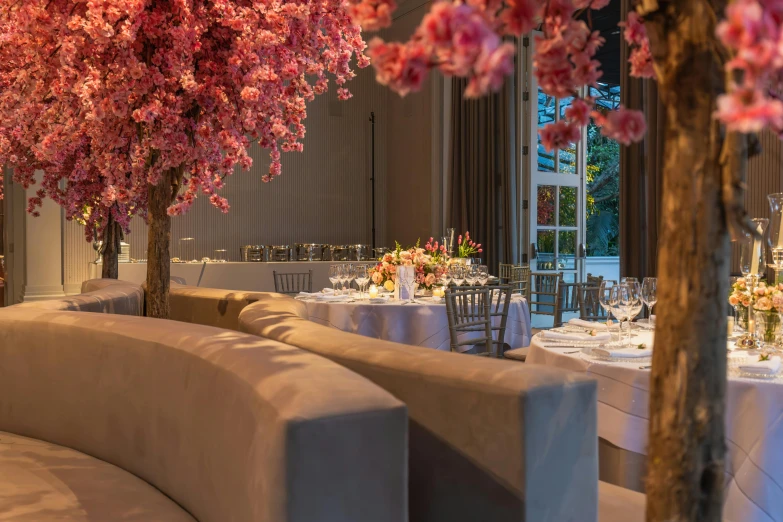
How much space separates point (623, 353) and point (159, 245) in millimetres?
1975

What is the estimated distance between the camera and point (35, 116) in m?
3.04

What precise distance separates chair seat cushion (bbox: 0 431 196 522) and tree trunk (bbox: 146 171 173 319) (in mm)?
1044

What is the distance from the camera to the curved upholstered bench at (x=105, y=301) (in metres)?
2.87

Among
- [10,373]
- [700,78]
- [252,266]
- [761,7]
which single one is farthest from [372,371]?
[252,266]

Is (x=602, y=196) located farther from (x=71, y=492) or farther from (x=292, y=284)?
(x=71, y=492)

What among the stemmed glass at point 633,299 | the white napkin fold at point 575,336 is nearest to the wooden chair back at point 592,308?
the white napkin fold at point 575,336

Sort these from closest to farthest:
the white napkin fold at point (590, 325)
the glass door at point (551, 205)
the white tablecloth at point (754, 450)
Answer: the white tablecloth at point (754, 450) → the white napkin fold at point (590, 325) → the glass door at point (551, 205)

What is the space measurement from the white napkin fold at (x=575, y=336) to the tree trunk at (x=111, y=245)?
3174 mm

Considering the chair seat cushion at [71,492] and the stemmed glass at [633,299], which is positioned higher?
the stemmed glass at [633,299]

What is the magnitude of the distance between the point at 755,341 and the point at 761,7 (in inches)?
98.0

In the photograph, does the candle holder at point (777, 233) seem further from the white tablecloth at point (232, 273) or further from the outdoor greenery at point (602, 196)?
the outdoor greenery at point (602, 196)

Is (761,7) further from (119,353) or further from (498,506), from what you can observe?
(119,353)

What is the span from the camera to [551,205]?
938 cm

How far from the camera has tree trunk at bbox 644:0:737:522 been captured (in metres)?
0.75
